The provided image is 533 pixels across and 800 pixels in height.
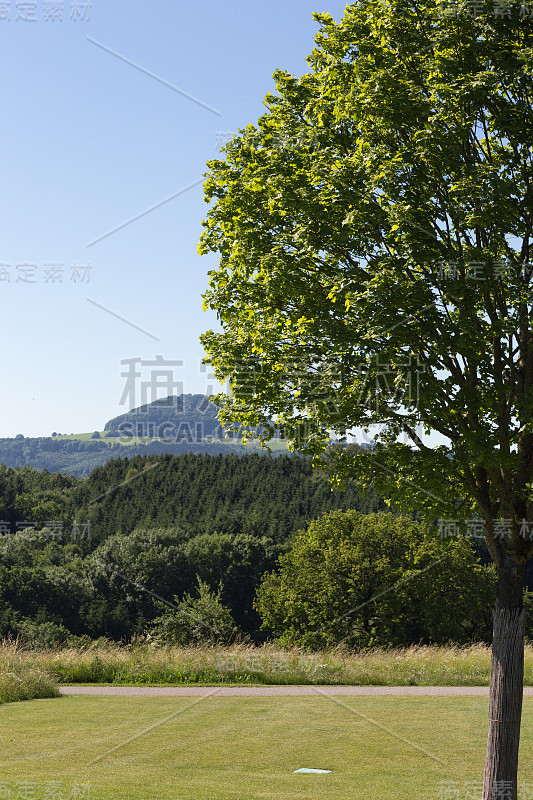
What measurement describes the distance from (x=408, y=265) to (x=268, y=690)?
12.3 meters

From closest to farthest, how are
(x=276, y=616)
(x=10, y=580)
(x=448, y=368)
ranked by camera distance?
1. (x=448, y=368)
2. (x=276, y=616)
3. (x=10, y=580)

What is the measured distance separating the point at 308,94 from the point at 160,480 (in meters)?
112

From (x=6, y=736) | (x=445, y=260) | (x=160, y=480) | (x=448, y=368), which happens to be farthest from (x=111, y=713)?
(x=160, y=480)

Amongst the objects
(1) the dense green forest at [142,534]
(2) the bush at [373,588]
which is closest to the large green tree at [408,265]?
(2) the bush at [373,588]

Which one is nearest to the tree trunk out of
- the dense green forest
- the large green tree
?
the large green tree

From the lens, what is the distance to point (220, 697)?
16.0 meters

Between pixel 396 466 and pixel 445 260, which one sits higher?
pixel 445 260

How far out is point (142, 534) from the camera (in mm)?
83812

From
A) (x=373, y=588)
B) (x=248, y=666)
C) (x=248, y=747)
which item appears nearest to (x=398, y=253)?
(x=248, y=747)

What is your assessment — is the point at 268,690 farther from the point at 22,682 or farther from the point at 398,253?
the point at 398,253

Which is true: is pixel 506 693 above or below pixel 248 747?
above

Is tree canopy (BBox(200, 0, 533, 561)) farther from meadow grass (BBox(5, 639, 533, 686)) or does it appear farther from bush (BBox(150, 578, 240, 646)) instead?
bush (BBox(150, 578, 240, 646))

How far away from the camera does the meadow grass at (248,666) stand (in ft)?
61.6

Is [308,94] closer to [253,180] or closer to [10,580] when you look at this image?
[253,180]
